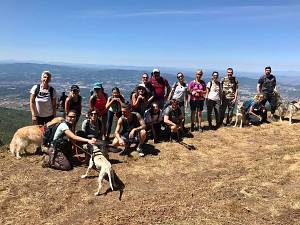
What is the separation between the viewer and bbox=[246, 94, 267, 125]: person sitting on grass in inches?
657

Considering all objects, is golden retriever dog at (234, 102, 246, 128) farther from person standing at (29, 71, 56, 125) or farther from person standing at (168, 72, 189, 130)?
person standing at (29, 71, 56, 125)

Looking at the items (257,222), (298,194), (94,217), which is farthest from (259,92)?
(94,217)

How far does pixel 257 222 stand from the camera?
7371mm

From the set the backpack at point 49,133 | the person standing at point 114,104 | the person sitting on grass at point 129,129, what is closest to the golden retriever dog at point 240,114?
the person sitting on grass at point 129,129

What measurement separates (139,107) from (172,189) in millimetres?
4103

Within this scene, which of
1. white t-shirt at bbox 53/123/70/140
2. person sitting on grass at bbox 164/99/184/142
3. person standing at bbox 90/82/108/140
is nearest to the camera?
white t-shirt at bbox 53/123/70/140

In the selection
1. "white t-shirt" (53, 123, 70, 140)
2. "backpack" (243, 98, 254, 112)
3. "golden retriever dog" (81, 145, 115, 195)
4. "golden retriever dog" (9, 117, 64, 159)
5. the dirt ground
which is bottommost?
the dirt ground

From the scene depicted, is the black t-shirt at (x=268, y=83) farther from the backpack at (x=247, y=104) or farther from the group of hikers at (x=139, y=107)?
the backpack at (x=247, y=104)

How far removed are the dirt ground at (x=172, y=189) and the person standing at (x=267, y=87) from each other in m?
3.65

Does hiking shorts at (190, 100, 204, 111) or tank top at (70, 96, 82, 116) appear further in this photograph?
hiking shorts at (190, 100, 204, 111)

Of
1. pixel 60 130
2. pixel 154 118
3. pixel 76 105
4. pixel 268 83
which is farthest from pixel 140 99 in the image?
pixel 268 83

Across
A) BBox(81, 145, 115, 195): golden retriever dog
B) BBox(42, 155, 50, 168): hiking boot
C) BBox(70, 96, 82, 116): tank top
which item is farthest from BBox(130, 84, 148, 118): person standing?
BBox(42, 155, 50, 168): hiking boot

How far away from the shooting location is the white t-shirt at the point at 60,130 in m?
10.6

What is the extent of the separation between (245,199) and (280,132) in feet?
27.2
